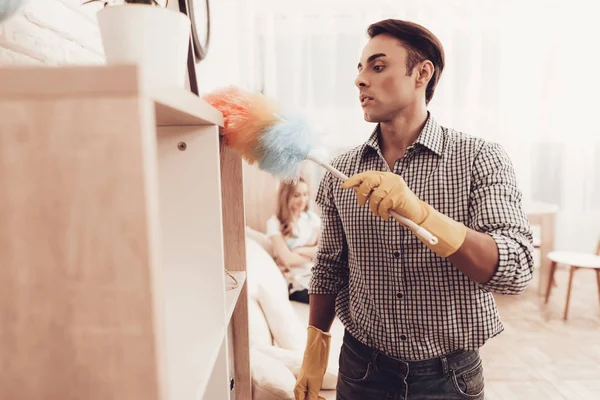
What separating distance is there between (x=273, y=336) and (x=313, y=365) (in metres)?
0.64

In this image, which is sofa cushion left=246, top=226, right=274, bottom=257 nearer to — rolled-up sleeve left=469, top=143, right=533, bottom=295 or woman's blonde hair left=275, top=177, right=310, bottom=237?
woman's blonde hair left=275, top=177, right=310, bottom=237

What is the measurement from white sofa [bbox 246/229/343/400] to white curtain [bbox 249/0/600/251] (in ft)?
5.34

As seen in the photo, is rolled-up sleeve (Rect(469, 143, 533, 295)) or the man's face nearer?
rolled-up sleeve (Rect(469, 143, 533, 295))

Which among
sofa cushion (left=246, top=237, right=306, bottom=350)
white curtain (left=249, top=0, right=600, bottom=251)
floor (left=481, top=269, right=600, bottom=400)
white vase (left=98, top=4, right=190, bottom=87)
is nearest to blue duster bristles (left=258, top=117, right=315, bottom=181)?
white vase (left=98, top=4, right=190, bottom=87)

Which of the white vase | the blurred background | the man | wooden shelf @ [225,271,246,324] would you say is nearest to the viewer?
the white vase

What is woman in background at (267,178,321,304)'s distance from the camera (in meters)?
2.87

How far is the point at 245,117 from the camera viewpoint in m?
0.83

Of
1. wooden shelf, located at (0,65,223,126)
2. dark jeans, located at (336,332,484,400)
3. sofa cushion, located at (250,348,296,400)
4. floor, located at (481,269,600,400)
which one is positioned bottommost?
floor, located at (481,269,600,400)

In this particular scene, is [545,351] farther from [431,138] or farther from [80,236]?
[80,236]

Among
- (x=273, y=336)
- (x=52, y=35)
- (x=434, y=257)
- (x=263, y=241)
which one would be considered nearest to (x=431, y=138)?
(x=434, y=257)

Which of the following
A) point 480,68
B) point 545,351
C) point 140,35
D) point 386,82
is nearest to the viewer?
point 140,35

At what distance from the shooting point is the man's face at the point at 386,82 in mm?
1154

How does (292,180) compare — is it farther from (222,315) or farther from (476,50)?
(476,50)

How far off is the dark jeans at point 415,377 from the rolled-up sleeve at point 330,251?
189mm
